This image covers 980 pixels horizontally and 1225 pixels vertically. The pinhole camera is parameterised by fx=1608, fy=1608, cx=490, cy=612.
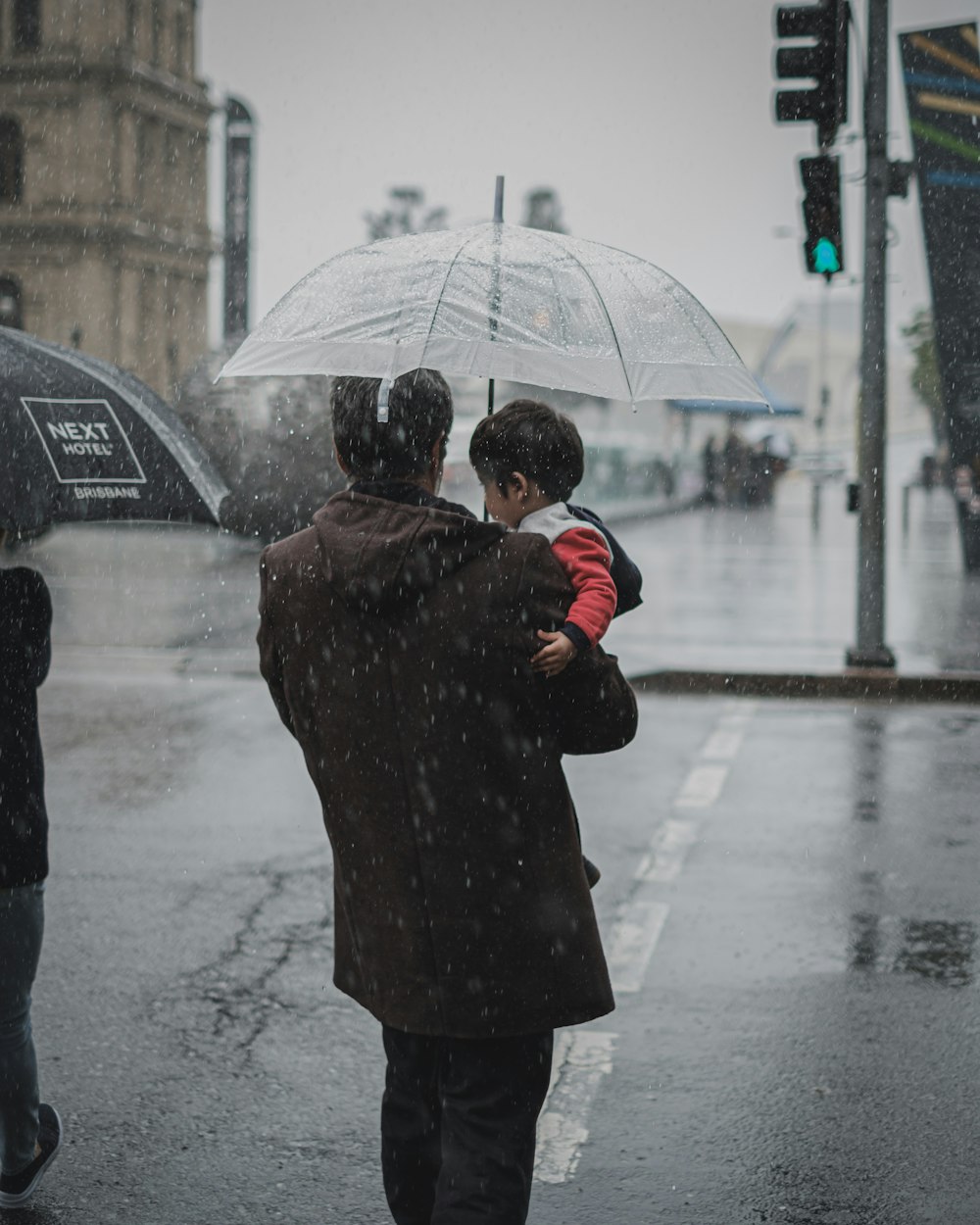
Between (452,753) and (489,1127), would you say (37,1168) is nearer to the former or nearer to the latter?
(489,1127)

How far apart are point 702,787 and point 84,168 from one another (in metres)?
53.6

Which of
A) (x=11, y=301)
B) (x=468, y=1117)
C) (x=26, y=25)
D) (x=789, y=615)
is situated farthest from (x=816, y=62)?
(x=26, y=25)

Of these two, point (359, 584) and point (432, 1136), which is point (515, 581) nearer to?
point (359, 584)

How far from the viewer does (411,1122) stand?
9.02ft

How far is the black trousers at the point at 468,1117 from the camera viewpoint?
2.58 m

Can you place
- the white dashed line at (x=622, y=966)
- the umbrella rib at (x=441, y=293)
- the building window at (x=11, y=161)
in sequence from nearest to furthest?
1. the umbrella rib at (x=441, y=293)
2. the white dashed line at (x=622, y=966)
3. the building window at (x=11, y=161)

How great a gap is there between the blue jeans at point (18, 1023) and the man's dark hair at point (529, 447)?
1.38m

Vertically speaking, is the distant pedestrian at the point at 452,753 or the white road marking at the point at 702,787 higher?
the distant pedestrian at the point at 452,753

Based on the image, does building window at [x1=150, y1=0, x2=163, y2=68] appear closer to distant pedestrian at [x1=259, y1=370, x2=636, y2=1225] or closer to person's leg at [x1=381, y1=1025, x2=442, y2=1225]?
distant pedestrian at [x1=259, y1=370, x2=636, y2=1225]

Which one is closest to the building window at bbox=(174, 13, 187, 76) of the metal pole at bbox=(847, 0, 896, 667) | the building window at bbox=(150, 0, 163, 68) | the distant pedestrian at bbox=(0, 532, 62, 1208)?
the building window at bbox=(150, 0, 163, 68)

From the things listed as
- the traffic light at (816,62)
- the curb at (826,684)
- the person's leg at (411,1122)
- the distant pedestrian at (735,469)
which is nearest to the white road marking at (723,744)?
the curb at (826,684)

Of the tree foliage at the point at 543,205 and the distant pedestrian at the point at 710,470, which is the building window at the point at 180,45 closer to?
the tree foliage at the point at 543,205

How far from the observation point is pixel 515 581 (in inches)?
97.3

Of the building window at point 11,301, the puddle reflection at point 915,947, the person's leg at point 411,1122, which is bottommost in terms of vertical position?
the puddle reflection at point 915,947
